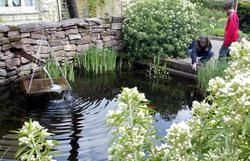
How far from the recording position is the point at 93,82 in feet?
21.0

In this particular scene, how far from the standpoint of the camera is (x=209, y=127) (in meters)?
1.27

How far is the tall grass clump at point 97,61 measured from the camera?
6.98m

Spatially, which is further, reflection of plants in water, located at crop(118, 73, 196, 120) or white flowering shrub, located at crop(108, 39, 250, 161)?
reflection of plants in water, located at crop(118, 73, 196, 120)

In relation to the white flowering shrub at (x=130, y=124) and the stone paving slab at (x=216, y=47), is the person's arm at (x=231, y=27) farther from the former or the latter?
the white flowering shrub at (x=130, y=124)

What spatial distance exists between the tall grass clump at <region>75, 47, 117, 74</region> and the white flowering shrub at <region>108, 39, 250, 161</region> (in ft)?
18.2

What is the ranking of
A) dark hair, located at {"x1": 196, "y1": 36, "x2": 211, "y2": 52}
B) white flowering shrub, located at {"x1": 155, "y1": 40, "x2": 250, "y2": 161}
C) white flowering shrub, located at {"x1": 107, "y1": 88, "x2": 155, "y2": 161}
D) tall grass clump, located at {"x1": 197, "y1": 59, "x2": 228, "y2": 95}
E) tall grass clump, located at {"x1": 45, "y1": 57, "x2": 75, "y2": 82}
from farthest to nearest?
dark hair, located at {"x1": 196, "y1": 36, "x2": 211, "y2": 52}
tall grass clump, located at {"x1": 45, "y1": 57, "x2": 75, "y2": 82}
tall grass clump, located at {"x1": 197, "y1": 59, "x2": 228, "y2": 95}
white flowering shrub, located at {"x1": 107, "y1": 88, "x2": 155, "y2": 161}
white flowering shrub, located at {"x1": 155, "y1": 40, "x2": 250, "y2": 161}

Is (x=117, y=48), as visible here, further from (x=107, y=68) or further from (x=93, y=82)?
(x=93, y=82)

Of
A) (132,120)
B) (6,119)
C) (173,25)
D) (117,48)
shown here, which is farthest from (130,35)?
(132,120)

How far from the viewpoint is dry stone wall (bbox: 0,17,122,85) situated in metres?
6.11

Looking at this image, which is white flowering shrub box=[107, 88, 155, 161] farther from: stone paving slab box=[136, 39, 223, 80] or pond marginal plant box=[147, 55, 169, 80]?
pond marginal plant box=[147, 55, 169, 80]

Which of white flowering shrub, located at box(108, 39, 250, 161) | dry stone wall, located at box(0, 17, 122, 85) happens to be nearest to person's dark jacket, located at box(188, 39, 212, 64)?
dry stone wall, located at box(0, 17, 122, 85)

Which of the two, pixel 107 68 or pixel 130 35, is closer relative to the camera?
pixel 107 68

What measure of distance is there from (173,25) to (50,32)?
2775 mm

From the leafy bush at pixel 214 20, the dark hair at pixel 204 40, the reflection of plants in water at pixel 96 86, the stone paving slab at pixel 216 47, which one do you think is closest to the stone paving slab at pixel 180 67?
the stone paving slab at pixel 216 47
